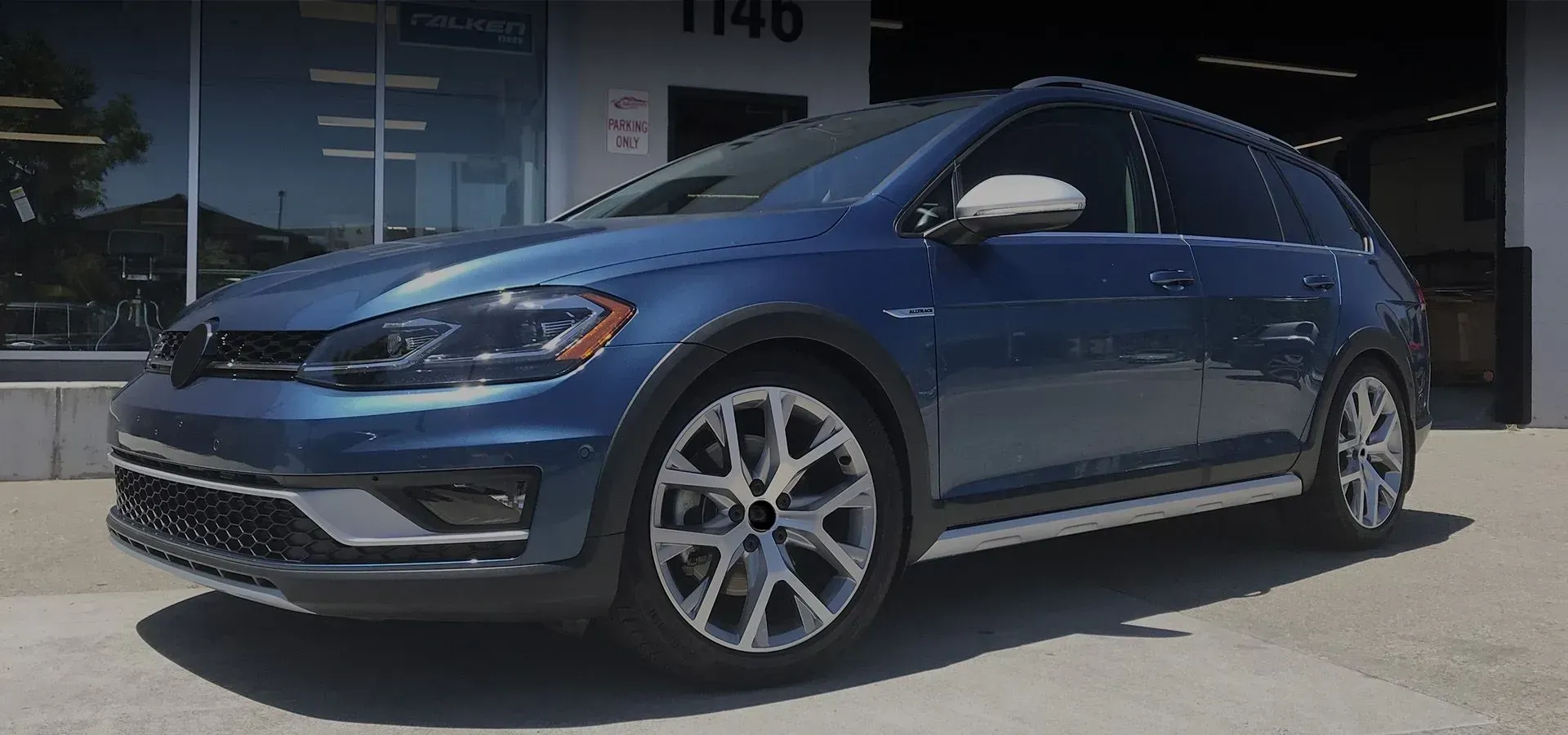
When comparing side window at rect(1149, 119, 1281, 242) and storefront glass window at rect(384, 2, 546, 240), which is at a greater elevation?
storefront glass window at rect(384, 2, 546, 240)

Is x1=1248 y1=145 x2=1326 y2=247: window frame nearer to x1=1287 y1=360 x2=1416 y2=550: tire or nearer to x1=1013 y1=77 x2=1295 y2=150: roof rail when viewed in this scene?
x1=1013 y1=77 x2=1295 y2=150: roof rail

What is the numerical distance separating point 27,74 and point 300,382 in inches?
291

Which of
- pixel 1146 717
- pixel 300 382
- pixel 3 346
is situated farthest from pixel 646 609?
pixel 3 346

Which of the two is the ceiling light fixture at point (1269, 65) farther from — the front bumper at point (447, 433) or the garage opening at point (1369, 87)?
the front bumper at point (447, 433)

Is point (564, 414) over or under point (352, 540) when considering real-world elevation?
over

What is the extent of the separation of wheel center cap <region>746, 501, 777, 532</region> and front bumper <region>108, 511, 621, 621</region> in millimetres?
356

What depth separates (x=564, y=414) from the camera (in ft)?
8.80

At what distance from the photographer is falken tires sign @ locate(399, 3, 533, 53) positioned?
9.09 m

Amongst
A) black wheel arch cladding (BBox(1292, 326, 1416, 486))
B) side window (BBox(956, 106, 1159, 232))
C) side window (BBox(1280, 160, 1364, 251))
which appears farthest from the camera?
side window (BBox(1280, 160, 1364, 251))

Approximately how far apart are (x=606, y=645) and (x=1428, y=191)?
20508 millimetres

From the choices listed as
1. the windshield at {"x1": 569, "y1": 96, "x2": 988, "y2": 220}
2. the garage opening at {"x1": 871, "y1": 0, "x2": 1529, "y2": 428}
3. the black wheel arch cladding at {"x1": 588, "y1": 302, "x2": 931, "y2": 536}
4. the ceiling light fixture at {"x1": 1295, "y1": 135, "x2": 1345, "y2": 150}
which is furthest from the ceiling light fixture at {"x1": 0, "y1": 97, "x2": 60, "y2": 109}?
the ceiling light fixture at {"x1": 1295, "y1": 135, "x2": 1345, "y2": 150}

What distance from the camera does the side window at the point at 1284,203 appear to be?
15.7ft

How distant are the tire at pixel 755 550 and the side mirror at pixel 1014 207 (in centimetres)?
58

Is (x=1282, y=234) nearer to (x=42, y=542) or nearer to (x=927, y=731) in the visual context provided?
(x=927, y=731)
